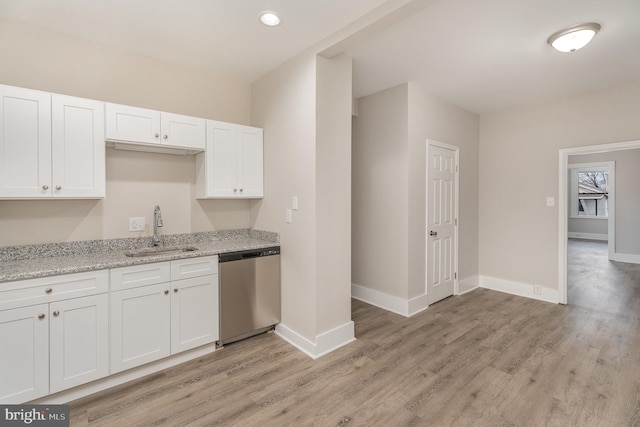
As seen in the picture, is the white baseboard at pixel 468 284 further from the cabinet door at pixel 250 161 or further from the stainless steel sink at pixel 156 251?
the stainless steel sink at pixel 156 251

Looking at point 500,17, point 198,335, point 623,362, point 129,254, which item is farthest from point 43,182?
point 623,362

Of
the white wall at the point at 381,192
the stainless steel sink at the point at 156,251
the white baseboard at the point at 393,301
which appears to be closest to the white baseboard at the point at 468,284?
the white baseboard at the point at 393,301

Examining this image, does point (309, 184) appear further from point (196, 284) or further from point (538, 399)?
point (538, 399)

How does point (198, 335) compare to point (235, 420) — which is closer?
point (235, 420)

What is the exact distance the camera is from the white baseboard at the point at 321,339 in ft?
8.50

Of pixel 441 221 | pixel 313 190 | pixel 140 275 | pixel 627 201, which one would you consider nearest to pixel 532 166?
pixel 441 221

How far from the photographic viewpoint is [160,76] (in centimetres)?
282

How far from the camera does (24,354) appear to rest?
1823 millimetres

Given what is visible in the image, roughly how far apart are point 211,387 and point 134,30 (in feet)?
9.07

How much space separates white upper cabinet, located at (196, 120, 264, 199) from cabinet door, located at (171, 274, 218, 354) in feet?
2.72

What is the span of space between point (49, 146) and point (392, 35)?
2.68 metres

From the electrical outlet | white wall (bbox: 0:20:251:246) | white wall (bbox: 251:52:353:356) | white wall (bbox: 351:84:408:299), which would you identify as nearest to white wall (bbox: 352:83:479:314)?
white wall (bbox: 351:84:408:299)

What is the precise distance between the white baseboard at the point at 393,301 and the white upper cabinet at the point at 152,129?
8.65 ft

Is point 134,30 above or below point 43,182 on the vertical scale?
above
